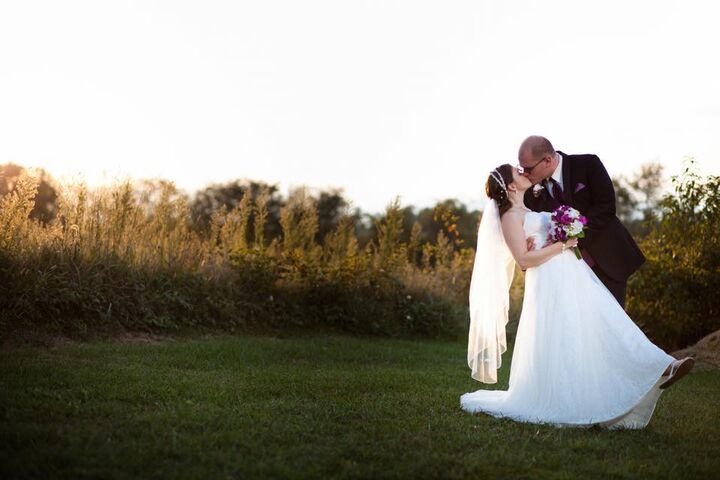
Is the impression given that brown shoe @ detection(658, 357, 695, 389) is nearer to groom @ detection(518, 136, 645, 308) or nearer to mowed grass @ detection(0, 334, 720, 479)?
mowed grass @ detection(0, 334, 720, 479)

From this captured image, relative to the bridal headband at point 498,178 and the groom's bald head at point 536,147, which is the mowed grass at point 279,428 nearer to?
the bridal headband at point 498,178

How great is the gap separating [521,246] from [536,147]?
0.85 meters

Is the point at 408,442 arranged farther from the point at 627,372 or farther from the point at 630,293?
the point at 630,293

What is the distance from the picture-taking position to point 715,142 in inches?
497

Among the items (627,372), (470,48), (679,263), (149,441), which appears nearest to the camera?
(149,441)

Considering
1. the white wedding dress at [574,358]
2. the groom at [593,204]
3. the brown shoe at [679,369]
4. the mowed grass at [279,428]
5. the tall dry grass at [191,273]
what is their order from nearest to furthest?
1. the mowed grass at [279,428]
2. the brown shoe at [679,369]
3. the white wedding dress at [574,358]
4. the groom at [593,204]
5. the tall dry grass at [191,273]

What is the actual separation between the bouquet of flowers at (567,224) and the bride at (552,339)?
13 cm

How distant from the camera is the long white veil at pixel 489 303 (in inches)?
254

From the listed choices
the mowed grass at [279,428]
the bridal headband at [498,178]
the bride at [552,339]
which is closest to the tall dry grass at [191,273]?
the mowed grass at [279,428]

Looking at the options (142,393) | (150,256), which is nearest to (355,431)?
(142,393)

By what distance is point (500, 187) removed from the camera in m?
6.18

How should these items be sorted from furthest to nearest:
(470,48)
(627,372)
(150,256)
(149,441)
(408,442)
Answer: (470,48) < (150,256) < (627,372) < (408,442) < (149,441)

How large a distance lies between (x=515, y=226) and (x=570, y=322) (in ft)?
2.99

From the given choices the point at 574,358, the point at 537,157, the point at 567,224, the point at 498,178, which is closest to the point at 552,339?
the point at 574,358
